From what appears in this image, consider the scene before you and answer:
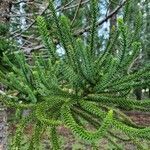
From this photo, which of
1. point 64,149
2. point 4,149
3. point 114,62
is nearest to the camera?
point 114,62

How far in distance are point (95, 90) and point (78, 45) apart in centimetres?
33

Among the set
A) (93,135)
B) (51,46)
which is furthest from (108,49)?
(93,135)

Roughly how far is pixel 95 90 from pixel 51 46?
39cm

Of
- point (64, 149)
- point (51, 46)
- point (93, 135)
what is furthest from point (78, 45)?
point (64, 149)

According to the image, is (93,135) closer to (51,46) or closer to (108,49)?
(51,46)

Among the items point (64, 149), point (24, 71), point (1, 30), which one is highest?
point (1, 30)

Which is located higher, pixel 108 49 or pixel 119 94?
pixel 108 49

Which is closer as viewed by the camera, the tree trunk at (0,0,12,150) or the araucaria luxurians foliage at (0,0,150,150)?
the araucaria luxurians foliage at (0,0,150,150)

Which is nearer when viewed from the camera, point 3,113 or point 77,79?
point 77,79

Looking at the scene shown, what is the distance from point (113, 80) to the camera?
2.41 meters

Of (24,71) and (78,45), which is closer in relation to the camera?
(78,45)

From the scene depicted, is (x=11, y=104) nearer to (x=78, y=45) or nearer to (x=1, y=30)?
(x=78, y=45)

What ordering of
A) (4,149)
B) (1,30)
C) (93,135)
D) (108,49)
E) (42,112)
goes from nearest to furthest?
(93,135), (42,112), (108,49), (1,30), (4,149)

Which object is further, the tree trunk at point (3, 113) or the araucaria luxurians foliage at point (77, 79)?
the tree trunk at point (3, 113)
